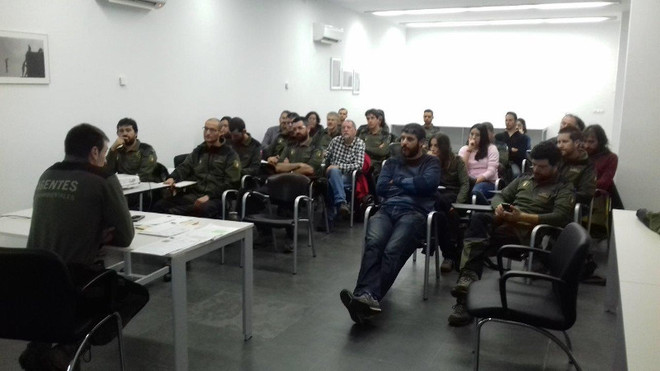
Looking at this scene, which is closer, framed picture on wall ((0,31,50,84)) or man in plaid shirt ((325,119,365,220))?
framed picture on wall ((0,31,50,84))

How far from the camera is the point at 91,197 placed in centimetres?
236

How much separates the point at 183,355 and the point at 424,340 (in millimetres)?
1412

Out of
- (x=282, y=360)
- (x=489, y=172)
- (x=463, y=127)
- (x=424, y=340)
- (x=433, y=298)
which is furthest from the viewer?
(x=463, y=127)

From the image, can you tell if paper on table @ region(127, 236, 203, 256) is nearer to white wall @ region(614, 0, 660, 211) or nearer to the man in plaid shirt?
the man in plaid shirt

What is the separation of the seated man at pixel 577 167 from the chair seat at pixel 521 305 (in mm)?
1765

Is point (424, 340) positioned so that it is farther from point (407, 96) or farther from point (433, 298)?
point (407, 96)

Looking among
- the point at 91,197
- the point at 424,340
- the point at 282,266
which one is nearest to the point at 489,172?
the point at 282,266

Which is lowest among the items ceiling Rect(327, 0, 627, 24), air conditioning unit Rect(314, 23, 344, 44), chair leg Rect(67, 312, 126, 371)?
chair leg Rect(67, 312, 126, 371)

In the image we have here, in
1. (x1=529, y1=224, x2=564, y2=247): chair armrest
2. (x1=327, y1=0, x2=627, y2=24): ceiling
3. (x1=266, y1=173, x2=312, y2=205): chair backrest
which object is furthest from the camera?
(x1=327, y1=0, x2=627, y2=24): ceiling

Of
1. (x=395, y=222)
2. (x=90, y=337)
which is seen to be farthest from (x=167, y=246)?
(x=395, y=222)

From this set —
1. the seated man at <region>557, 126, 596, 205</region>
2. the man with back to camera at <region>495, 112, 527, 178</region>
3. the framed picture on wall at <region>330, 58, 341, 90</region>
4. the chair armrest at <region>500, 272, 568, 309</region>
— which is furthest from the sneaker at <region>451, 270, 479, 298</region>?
the framed picture on wall at <region>330, 58, 341, 90</region>

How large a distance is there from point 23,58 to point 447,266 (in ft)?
12.7

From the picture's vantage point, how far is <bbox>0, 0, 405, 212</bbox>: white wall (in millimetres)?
4375

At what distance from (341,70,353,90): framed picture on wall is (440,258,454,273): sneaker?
5856 mm
